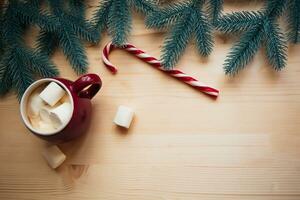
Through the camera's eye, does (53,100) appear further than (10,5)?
No

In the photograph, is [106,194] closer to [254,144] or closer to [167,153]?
[167,153]

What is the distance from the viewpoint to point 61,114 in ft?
2.57

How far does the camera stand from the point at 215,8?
0.84 m

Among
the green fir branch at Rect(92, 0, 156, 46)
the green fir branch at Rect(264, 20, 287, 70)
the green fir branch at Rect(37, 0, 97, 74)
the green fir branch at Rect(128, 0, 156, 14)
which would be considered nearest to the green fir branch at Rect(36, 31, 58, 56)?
the green fir branch at Rect(37, 0, 97, 74)

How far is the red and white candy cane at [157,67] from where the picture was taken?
0.82 m

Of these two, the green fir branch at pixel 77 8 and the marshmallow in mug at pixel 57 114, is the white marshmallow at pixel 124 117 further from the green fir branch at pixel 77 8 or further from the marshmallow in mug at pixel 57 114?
the green fir branch at pixel 77 8

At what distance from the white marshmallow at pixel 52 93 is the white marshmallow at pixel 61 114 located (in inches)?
0.8

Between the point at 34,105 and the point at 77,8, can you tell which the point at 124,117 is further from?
the point at 77,8

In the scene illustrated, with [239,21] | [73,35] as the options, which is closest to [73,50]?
[73,35]

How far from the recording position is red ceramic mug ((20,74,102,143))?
2.55ft

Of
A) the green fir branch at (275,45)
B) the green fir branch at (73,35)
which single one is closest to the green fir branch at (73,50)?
the green fir branch at (73,35)

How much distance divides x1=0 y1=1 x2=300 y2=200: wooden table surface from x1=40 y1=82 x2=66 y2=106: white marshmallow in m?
0.11

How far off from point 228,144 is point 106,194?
292 millimetres

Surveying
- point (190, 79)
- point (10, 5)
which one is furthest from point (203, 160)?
point (10, 5)
